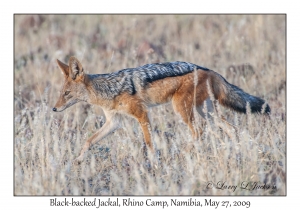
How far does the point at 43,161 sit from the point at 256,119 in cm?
382

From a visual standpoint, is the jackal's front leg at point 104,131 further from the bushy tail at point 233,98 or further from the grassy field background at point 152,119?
the bushy tail at point 233,98

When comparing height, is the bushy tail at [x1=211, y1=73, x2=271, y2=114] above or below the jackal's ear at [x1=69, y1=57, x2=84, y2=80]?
below

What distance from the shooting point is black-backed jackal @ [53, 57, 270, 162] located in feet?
25.2

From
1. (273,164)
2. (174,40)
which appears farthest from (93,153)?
(174,40)

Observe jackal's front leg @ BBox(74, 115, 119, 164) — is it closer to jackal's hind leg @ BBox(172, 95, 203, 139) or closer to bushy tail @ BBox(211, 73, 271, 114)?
jackal's hind leg @ BBox(172, 95, 203, 139)

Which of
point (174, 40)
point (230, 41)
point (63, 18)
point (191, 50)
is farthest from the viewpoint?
point (63, 18)

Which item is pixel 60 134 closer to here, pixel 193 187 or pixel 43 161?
pixel 43 161

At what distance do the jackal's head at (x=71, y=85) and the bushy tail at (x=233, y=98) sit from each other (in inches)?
79.8

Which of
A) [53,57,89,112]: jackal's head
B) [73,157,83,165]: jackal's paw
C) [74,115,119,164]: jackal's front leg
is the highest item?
[53,57,89,112]: jackal's head

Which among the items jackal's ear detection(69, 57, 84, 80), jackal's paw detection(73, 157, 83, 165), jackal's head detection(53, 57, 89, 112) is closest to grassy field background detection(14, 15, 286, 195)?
jackal's paw detection(73, 157, 83, 165)

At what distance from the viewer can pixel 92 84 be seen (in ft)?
25.9

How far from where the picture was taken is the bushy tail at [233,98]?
25.8 ft

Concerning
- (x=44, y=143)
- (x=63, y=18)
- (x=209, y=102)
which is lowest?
(x=44, y=143)

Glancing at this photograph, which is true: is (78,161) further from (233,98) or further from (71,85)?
(233,98)
